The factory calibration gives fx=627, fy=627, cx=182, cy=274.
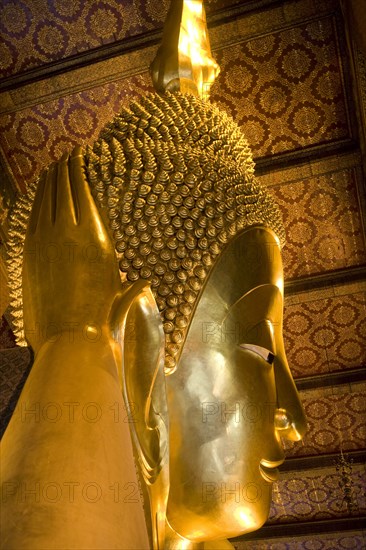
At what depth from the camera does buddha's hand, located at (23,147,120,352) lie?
4.75 ft

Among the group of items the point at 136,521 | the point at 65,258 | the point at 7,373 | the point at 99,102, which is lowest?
the point at 136,521

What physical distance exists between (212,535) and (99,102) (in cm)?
289

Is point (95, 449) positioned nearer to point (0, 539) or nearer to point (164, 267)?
point (0, 539)

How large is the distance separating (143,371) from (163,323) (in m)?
0.22

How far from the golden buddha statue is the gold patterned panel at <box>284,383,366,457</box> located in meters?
3.55

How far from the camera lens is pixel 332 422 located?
544 cm

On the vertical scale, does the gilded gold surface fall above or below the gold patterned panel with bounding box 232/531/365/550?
A: above

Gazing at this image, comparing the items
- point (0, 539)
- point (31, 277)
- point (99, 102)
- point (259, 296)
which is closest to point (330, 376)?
point (99, 102)

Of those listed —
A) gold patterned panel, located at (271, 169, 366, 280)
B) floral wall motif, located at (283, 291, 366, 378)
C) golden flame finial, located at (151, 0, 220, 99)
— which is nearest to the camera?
golden flame finial, located at (151, 0, 220, 99)

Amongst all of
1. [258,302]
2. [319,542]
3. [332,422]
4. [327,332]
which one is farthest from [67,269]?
[319,542]

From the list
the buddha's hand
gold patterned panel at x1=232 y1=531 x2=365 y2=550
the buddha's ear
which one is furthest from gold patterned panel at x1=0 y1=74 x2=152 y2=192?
gold patterned panel at x1=232 y1=531 x2=365 y2=550

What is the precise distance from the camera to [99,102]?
3.88m

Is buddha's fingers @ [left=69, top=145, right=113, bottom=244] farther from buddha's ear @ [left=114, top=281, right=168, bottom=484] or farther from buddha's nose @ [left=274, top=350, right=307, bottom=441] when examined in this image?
buddha's nose @ [left=274, top=350, right=307, bottom=441]

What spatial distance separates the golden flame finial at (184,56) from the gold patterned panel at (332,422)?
3380mm
